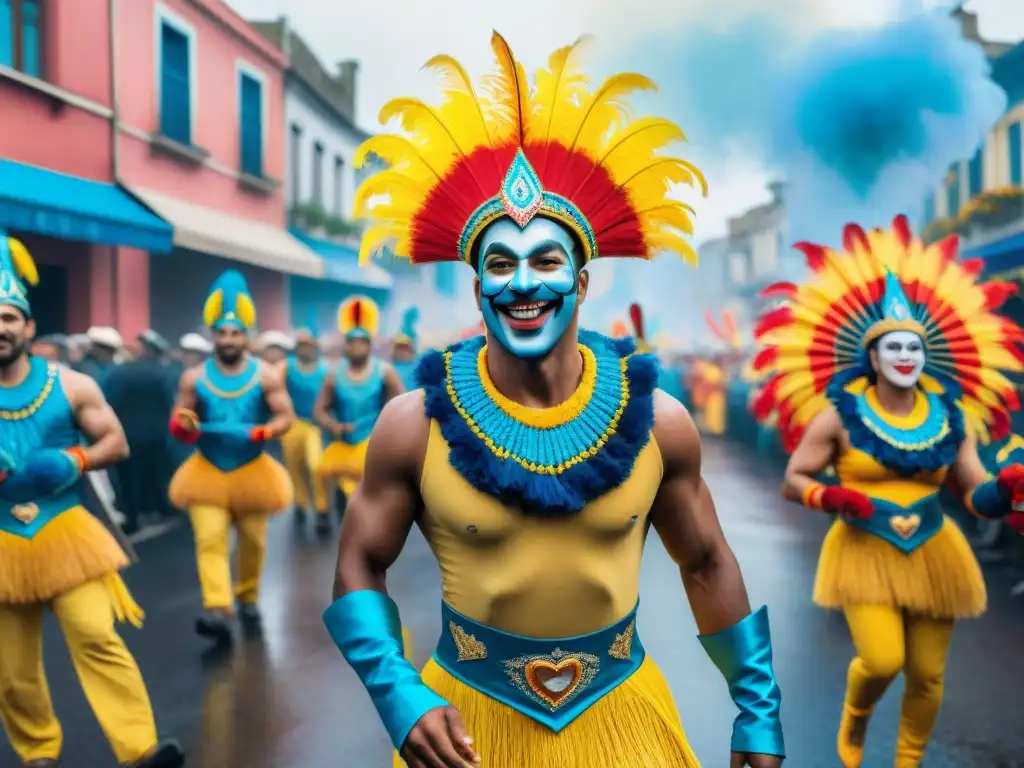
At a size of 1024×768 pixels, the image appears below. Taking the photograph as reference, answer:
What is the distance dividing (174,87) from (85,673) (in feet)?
44.6

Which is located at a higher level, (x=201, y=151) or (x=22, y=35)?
(x=22, y=35)

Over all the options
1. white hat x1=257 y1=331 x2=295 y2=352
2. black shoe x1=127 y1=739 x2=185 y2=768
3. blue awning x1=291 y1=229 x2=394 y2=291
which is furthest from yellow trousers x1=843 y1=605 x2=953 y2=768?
blue awning x1=291 y1=229 x2=394 y2=291

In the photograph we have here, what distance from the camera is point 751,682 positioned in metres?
2.54

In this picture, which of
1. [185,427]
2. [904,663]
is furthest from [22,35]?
[904,663]

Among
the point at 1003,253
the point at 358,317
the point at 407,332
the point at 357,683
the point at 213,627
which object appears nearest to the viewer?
the point at 357,683

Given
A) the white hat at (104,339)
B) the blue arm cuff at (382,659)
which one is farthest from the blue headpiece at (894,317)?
the white hat at (104,339)

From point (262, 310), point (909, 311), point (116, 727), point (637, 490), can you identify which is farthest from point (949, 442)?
point (262, 310)

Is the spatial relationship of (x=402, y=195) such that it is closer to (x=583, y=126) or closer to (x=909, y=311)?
(x=583, y=126)

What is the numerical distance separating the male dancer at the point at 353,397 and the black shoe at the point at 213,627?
3192 mm

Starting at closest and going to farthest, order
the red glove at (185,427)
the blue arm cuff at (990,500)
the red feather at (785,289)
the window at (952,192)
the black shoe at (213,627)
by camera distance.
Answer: the blue arm cuff at (990,500) → the red feather at (785,289) → the black shoe at (213,627) → the red glove at (185,427) → the window at (952,192)

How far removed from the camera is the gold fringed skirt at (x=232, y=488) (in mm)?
6828

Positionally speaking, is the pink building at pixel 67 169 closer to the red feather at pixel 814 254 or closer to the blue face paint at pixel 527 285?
the red feather at pixel 814 254

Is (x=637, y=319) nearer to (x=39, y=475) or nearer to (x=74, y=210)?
(x=39, y=475)

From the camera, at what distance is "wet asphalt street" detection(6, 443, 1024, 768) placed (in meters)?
4.91
